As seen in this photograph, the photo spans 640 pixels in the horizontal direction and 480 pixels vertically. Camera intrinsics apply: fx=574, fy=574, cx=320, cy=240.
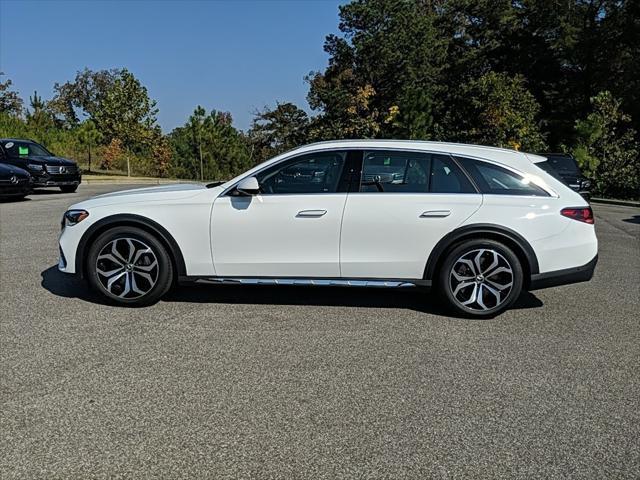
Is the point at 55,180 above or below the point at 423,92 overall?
below

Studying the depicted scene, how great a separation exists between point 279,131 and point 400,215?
1647 inches

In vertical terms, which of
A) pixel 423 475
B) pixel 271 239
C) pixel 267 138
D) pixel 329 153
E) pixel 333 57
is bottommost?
pixel 423 475

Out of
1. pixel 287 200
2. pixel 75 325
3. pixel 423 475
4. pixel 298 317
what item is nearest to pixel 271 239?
pixel 287 200

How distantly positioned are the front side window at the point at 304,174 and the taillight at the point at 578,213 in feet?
6.87

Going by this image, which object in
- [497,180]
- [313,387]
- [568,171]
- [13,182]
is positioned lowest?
[313,387]

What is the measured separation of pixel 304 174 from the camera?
211 inches

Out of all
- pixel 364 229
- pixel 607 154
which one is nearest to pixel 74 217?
pixel 364 229

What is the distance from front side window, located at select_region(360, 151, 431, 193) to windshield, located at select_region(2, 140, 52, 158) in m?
15.8

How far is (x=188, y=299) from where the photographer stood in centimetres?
574

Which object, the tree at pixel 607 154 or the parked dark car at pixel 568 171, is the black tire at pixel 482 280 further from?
the tree at pixel 607 154

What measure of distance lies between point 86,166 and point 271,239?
3183 centimetres

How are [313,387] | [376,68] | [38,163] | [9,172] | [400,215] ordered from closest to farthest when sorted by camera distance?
[313,387] → [400,215] → [9,172] → [38,163] → [376,68]

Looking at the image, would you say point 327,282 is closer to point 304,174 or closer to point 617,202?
point 304,174

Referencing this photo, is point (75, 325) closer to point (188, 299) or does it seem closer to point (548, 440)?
point (188, 299)
